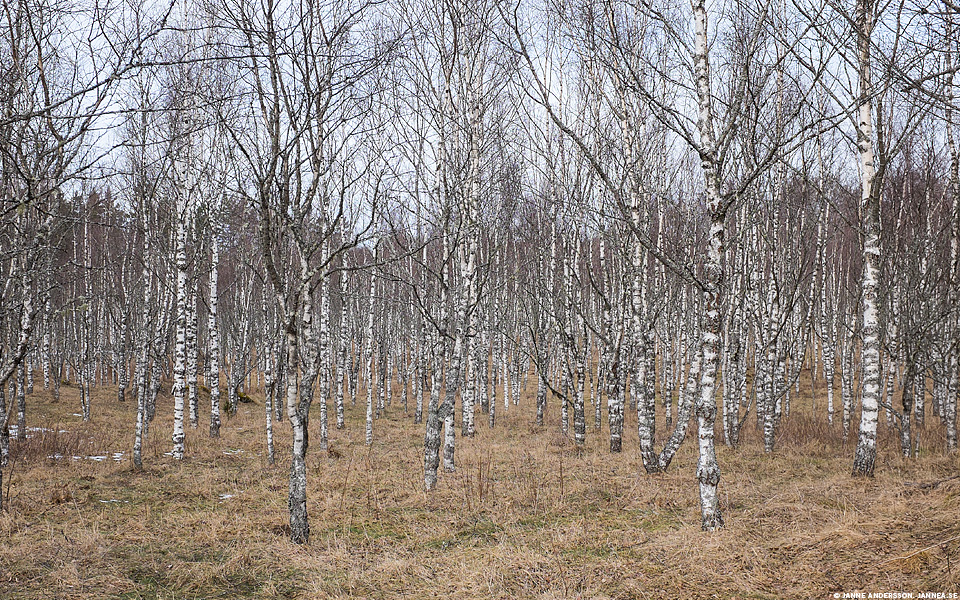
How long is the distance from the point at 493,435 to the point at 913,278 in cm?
1009

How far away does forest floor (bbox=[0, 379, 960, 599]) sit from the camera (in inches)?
186

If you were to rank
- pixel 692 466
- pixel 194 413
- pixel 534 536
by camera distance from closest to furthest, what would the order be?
pixel 534 536 → pixel 692 466 → pixel 194 413

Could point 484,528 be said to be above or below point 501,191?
below

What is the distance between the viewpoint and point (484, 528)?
6699 millimetres

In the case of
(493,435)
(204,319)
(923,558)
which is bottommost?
(493,435)

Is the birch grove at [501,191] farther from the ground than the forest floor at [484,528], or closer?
farther from the ground

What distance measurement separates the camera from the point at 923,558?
4449mm

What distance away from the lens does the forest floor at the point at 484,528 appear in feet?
15.5

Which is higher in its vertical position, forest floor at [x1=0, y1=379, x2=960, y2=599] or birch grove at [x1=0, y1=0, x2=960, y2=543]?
birch grove at [x1=0, y1=0, x2=960, y2=543]

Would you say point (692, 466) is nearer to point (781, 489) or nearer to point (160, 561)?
point (781, 489)

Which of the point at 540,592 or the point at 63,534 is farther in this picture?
the point at 63,534

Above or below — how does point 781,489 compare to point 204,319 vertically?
below

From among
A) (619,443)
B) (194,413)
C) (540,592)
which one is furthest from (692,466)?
(194,413)

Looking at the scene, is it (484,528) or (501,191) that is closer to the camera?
(484,528)
